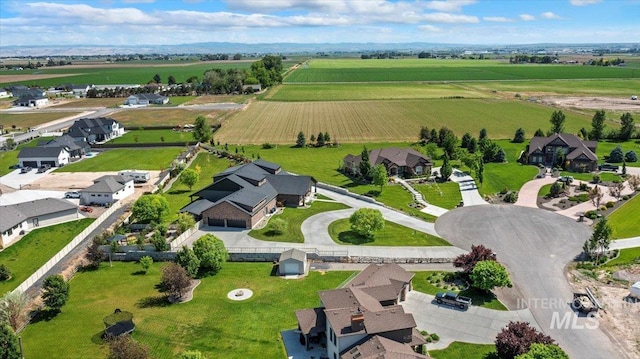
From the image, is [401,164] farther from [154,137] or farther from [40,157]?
[40,157]

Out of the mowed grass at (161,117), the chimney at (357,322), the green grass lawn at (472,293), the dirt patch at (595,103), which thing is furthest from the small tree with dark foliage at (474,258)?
the dirt patch at (595,103)

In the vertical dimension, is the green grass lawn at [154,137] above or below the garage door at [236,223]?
above

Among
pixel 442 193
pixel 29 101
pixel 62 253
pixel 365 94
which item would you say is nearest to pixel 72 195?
pixel 62 253

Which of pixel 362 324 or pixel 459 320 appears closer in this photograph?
pixel 362 324

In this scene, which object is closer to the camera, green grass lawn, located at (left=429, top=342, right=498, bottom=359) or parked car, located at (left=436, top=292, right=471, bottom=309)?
green grass lawn, located at (left=429, top=342, right=498, bottom=359)

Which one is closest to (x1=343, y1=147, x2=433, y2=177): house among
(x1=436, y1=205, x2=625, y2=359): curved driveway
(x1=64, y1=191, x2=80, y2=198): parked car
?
(x1=436, y1=205, x2=625, y2=359): curved driveway

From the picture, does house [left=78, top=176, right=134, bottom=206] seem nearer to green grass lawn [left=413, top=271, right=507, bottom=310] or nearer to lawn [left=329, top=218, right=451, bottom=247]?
lawn [left=329, top=218, right=451, bottom=247]

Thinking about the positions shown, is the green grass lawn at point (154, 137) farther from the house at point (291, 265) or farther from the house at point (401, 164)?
the house at point (291, 265)
